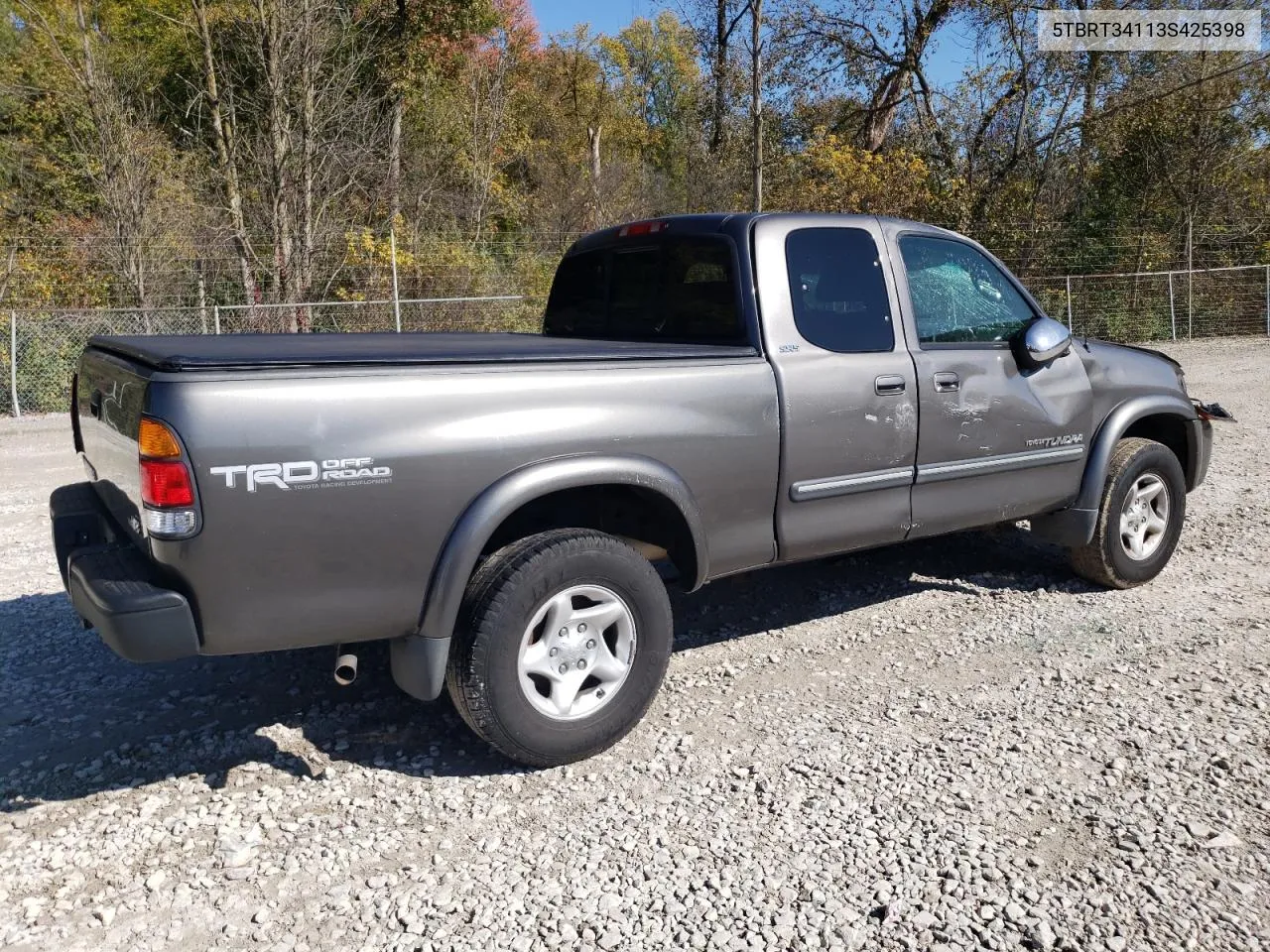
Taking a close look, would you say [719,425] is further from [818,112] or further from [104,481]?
[818,112]

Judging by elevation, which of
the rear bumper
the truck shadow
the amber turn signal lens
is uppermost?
the amber turn signal lens

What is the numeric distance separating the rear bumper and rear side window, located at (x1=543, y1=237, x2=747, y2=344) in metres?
2.29

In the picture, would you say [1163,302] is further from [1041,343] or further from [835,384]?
[835,384]

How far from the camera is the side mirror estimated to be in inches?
188

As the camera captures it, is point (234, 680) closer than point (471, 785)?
No

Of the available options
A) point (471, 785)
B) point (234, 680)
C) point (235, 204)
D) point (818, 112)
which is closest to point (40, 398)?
point (235, 204)

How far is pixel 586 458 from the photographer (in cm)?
351

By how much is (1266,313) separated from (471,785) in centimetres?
2394

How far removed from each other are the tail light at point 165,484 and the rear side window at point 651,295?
2.17 meters

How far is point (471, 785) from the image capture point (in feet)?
11.7

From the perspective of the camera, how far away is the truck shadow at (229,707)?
370cm

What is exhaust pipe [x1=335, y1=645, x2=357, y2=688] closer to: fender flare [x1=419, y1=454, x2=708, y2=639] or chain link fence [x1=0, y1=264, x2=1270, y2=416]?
fender flare [x1=419, y1=454, x2=708, y2=639]

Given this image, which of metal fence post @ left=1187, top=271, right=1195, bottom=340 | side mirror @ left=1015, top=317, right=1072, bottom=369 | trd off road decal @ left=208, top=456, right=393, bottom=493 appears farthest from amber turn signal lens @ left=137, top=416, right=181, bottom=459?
metal fence post @ left=1187, top=271, right=1195, bottom=340

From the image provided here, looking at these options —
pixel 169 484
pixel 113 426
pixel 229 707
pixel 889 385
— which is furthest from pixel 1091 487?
pixel 113 426
